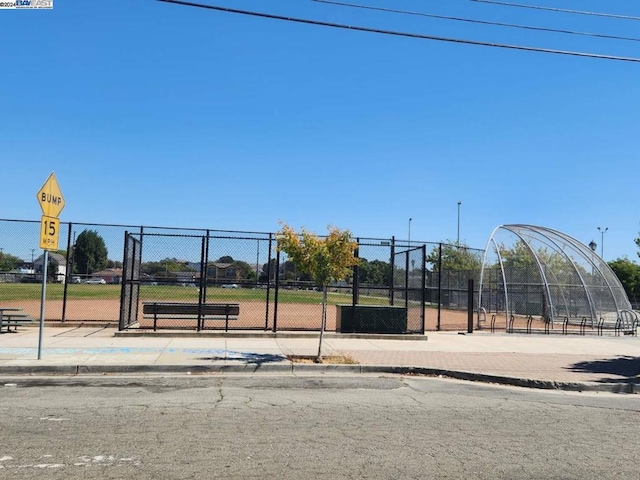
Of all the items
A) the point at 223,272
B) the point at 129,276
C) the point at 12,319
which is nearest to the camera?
the point at 12,319

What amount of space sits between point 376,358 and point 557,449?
6.79 meters

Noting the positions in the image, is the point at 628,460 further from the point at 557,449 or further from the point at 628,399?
the point at 628,399

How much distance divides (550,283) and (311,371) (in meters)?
20.3

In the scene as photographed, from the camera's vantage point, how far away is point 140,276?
55.5 ft

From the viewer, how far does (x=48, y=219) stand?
36.4 ft

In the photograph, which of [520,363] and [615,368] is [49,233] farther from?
[615,368]

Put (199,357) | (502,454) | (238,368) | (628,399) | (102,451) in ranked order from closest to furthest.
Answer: (102,451) < (502,454) < (628,399) < (238,368) < (199,357)

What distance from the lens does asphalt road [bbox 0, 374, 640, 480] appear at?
5230mm

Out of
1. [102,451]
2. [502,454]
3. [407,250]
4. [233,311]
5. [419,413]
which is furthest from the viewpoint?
[407,250]

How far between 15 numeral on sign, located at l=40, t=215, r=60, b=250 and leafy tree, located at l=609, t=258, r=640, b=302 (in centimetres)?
7614

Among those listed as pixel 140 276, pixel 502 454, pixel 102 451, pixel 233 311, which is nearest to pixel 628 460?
pixel 502 454

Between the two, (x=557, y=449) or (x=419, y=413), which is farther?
(x=419, y=413)

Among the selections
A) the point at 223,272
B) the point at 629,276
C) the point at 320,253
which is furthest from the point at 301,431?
the point at 629,276

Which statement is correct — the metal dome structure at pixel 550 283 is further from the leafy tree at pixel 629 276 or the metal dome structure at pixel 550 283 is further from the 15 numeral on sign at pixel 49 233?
the leafy tree at pixel 629 276
